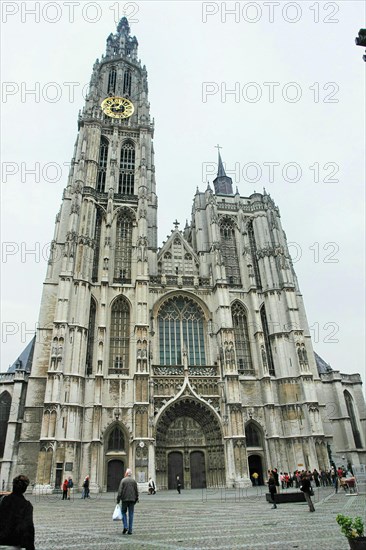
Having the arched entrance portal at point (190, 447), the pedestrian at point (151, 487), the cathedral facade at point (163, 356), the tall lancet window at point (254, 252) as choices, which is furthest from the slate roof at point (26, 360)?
the tall lancet window at point (254, 252)

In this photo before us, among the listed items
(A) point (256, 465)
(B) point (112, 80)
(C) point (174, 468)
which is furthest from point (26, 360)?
(B) point (112, 80)

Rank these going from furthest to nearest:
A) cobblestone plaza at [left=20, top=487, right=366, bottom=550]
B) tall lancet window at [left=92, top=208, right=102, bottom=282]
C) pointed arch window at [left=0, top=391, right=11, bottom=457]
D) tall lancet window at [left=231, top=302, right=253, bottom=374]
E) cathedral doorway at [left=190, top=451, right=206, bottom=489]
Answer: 1. tall lancet window at [left=92, top=208, right=102, bottom=282]
2. tall lancet window at [left=231, top=302, right=253, bottom=374]
3. pointed arch window at [left=0, top=391, right=11, bottom=457]
4. cathedral doorway at [left=190, top=451, right=206, bottom=489]
5. cobblestone plaza at [left=20, top=487, right=366, bottom=550]

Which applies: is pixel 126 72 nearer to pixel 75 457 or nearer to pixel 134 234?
pixel 134 234

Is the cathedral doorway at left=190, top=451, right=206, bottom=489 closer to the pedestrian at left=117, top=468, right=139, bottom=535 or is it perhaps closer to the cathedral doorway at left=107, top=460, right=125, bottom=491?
the cathedral doorway at left=107, top=460, right=125, bottom=491

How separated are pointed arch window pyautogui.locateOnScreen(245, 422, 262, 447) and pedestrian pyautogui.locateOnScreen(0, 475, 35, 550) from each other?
86.7 feet

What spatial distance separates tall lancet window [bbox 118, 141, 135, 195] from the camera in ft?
122

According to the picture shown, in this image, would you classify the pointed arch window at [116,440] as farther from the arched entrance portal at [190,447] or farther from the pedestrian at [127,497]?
the pedestrian at [127,497]

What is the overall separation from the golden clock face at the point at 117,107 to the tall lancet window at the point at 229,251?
16232 mm

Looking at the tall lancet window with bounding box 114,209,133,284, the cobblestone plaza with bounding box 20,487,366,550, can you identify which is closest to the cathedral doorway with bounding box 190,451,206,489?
the tall lancet window with bounding box 114,209,133,284

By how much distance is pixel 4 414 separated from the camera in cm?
2992

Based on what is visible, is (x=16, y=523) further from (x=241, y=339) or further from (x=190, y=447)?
(x=241, y=339)

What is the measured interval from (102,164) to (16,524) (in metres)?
36.7

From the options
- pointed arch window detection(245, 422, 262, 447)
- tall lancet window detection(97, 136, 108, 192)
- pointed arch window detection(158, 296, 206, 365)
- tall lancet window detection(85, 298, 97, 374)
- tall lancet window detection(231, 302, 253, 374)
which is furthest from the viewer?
tall lancet window detection(97, 136, 108, 192)

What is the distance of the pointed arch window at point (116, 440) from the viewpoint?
85.3 ft
